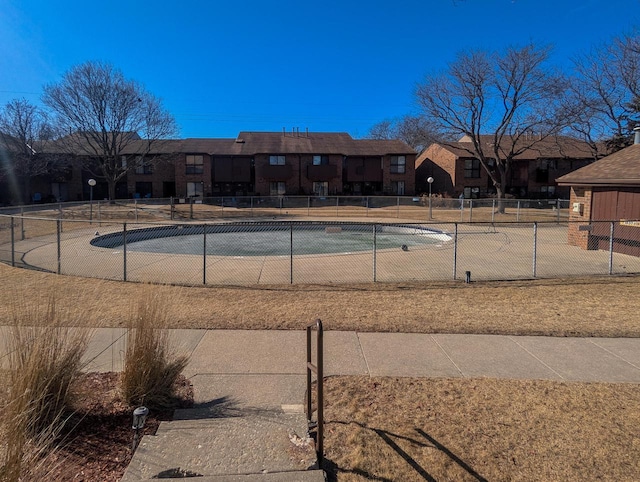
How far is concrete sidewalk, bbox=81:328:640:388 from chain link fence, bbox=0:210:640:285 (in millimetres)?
3995

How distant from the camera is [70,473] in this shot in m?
2.84

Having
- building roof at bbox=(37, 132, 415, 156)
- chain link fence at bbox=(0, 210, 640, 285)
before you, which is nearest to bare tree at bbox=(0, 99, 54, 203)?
building roof at bbox=(37, 132, 415, 156)

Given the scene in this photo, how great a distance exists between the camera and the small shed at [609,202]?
14.3 m

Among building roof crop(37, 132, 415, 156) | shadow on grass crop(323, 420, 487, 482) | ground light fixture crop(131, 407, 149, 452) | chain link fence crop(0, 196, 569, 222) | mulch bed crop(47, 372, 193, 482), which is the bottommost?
shadow on grass crop(323, 420, 487, 482)

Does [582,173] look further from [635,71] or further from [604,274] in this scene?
[635,71]

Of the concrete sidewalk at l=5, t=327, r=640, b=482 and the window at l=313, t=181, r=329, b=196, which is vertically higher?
the window at l=313, t=181, r=329, b=196

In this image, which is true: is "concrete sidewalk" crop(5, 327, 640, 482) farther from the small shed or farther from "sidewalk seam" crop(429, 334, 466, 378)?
the small shed

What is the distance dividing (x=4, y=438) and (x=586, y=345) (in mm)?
6507

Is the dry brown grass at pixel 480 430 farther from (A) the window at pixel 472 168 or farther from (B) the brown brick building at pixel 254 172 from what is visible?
(A) the window at pixel 472 168

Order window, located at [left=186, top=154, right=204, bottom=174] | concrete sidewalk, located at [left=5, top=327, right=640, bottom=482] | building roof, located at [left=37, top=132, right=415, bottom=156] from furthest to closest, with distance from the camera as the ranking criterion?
window, located at [left=186, top=154, right=204, bottom=174] < building roof, located at [left=37, top=132, right=415, bottom=156] < concrete sidewalk, located at [left=5, top=327, right=640, bottom=482]

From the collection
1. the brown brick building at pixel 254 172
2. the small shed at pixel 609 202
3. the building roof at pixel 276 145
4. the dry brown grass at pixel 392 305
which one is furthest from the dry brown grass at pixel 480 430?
the building roof at pixel 276 145

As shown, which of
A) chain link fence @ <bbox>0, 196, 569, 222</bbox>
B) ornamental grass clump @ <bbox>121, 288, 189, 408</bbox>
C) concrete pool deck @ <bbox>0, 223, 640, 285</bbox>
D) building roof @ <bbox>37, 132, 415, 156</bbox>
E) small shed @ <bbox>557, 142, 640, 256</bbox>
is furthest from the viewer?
building roof @ <bbox>37, 132, 415, 156</bbox>

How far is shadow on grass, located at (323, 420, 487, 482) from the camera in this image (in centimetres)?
301

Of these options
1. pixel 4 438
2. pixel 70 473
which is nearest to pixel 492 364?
pixel 70 473
